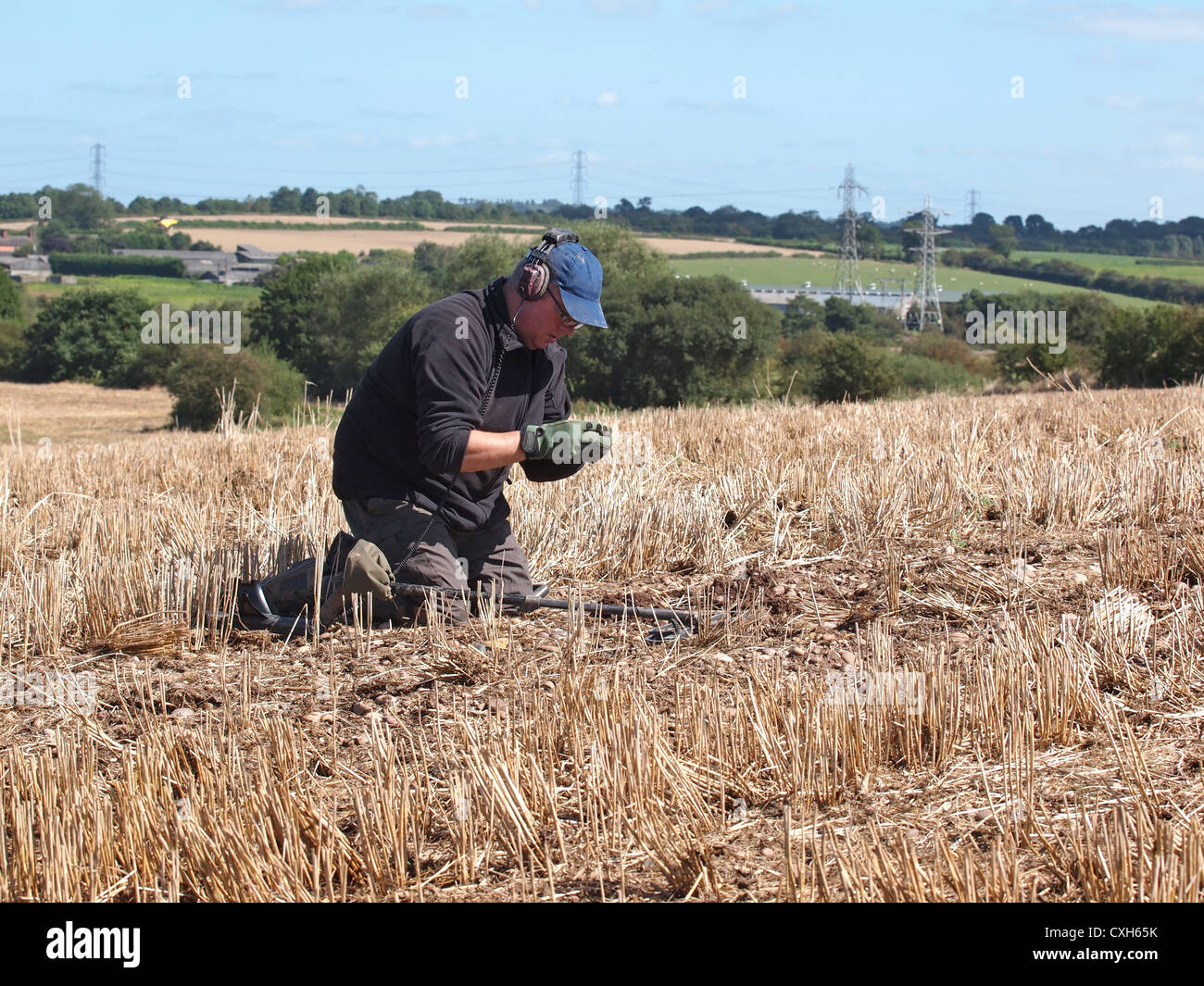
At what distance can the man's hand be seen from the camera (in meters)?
4.54

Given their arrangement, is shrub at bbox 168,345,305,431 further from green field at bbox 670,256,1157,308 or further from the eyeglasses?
the eyeglasses

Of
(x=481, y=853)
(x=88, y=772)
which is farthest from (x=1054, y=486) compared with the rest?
(x=88, y=772)

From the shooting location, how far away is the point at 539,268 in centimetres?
452

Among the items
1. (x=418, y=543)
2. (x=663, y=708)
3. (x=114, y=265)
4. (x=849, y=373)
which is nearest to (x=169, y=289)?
(x=114, y=265)

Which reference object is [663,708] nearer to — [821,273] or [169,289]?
[169,289]

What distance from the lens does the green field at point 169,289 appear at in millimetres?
62938

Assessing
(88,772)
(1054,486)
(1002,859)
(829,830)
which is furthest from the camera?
(1054,486)

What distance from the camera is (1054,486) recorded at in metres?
6.21

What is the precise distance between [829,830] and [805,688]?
37.4 inches

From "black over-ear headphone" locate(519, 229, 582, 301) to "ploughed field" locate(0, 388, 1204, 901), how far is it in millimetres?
1302

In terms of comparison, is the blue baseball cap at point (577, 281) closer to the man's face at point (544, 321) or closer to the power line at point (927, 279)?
the man's face at point (544, 321)

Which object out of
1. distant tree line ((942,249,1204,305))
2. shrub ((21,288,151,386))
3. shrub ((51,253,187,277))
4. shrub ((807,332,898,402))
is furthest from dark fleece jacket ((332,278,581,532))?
shrub ((51,253,187,277))

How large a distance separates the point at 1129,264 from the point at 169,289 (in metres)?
65.2
